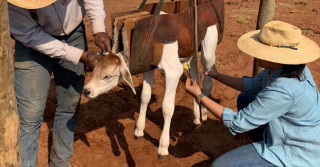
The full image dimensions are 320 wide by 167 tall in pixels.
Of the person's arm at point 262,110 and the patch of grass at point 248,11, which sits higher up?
the person's arm at point 262,110

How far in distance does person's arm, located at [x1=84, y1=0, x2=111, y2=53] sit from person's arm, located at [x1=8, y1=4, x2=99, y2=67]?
24 cm

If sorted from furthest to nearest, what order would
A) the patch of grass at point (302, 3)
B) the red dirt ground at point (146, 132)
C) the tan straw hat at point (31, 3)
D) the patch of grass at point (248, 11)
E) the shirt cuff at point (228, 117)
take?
1. the patch of grass at point (302, 3)
2. the patch of grass at point (248, 11)
3. the red dirt ground at point (146, 132)
4. the shirt cuff at point (228, 117)
5. the tan straw hat at point (31, 3)

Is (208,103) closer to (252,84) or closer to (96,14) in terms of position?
(252,84)

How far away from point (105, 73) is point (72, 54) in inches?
13.0

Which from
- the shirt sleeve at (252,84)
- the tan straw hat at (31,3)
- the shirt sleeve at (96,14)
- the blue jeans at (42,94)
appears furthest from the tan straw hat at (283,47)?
the blue jeans at (42,94)

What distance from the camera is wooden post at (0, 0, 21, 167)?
202 centimetres

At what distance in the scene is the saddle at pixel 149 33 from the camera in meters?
3.35

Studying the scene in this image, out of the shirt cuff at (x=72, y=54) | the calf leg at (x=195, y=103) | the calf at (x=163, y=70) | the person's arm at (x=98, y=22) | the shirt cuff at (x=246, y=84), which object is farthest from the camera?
the calf leg at (x=195, y=103)

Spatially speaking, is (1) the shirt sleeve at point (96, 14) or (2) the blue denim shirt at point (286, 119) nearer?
(2) the blue denim shirt at point (286, 119)

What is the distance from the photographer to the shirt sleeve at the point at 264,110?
9.14 ft

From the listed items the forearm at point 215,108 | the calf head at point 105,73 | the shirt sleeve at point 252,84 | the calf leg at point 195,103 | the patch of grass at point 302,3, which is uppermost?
the calf head at point 105,73

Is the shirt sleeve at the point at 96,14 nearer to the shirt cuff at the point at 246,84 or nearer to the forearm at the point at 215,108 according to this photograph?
the forearm at the point at 215,108

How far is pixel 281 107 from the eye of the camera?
2801 mm

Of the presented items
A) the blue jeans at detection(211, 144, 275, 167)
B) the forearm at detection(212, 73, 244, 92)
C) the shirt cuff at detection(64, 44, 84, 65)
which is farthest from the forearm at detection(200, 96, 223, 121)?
the shirt cuff at detection(64, 44, 84, 65)
